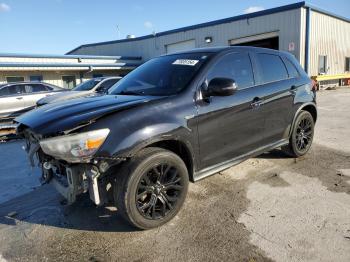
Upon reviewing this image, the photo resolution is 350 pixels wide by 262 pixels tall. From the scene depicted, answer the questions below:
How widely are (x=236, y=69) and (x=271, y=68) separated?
88cm

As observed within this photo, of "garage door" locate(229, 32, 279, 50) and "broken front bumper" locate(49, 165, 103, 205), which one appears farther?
"garage door" locate(229, 32, 279, 50)

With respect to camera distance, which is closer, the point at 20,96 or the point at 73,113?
the point at 73,113

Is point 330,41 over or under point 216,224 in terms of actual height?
over

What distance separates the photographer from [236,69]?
4137 mm

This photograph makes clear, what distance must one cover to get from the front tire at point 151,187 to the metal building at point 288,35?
17.5 m

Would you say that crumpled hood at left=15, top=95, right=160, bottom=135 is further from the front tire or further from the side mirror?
the side mirror

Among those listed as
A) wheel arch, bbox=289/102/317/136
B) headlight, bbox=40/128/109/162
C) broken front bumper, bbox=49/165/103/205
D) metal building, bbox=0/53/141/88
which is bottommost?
broken front bumper, bbox=49/165/103/205

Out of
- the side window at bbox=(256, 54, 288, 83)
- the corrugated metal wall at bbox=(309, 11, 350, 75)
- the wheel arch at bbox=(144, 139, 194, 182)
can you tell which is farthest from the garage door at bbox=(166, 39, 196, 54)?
the wheel arch at bbox=(144, 139, 194, 182)

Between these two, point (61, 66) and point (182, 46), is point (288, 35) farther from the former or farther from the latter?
point (61, 66)

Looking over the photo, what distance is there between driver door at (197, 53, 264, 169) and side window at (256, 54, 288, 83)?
29cm

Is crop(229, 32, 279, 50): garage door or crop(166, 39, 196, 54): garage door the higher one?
crop(166, 39, 196, 54): garage door

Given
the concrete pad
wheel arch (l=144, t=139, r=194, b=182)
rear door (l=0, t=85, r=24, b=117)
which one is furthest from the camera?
rear door (l=0, t=85, r=24, b=117)

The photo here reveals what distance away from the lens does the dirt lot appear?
2.91m

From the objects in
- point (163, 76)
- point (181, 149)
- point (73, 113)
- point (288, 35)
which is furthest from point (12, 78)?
point (181, 149)
